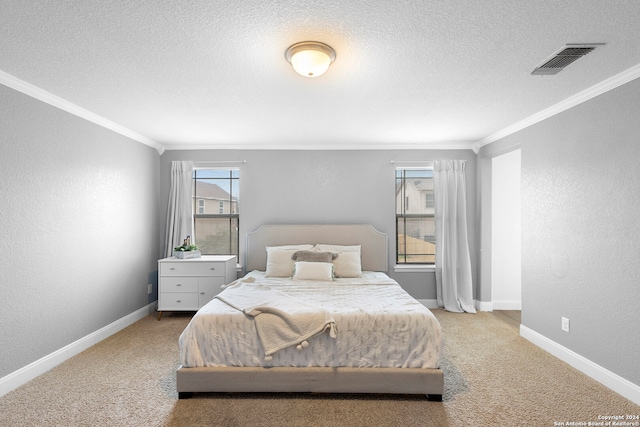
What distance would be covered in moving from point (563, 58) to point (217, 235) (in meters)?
4.70

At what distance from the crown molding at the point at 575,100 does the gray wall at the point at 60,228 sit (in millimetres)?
4799

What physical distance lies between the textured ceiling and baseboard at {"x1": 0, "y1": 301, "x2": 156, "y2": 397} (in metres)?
2.35

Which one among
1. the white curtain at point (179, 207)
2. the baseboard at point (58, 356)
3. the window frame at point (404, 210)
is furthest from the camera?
the window frame at point (404, 210)

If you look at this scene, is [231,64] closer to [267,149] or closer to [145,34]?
[145,34]

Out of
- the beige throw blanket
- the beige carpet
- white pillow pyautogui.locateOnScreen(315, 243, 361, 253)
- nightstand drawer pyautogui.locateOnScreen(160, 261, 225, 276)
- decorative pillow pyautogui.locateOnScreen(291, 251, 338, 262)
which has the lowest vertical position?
the beige carpet

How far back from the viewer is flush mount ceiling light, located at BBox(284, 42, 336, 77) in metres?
2.09

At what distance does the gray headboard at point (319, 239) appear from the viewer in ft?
15.9

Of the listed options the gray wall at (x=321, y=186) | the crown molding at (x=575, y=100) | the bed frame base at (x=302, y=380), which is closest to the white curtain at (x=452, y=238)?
the gray wall at (x=321, y=186)

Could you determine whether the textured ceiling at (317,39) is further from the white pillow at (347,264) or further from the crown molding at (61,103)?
the white pillow at (347,264)

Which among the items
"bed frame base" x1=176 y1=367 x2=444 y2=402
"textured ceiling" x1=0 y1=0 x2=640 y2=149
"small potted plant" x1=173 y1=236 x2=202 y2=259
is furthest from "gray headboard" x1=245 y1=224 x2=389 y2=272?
"bed frame base" x1=176 y1=367 x2=444 y2=402

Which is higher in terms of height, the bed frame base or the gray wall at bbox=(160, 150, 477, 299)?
the gray wall at bbox=(160, 150, 477, 299)

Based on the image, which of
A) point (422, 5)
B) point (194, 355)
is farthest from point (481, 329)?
point (422, 5)

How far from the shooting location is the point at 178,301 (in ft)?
14.4

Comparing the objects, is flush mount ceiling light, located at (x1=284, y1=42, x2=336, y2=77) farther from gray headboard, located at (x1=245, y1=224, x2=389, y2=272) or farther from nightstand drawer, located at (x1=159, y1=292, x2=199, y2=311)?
nightstand drawer, located at (x1=159, y1=292, x2=199, y2=311)
